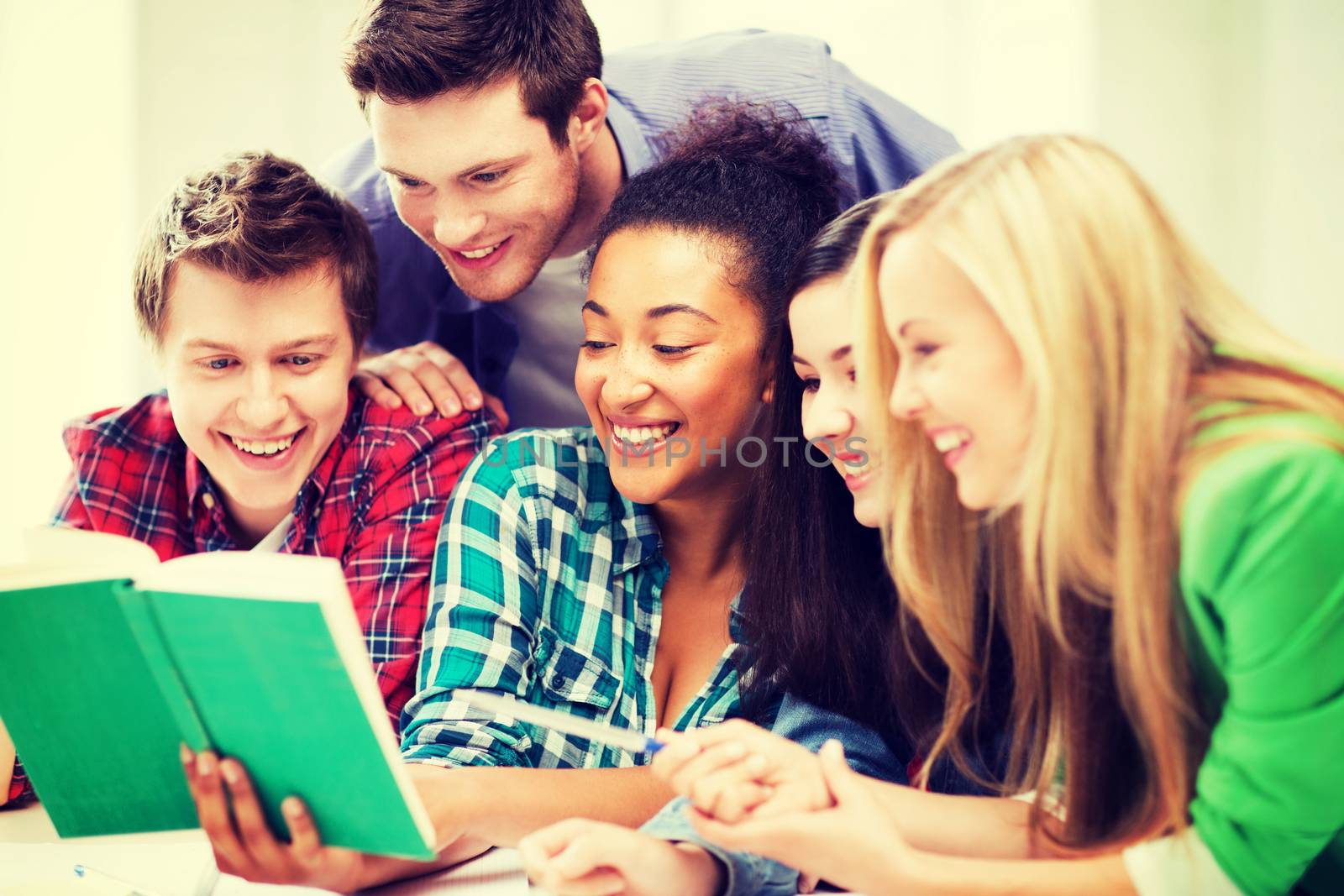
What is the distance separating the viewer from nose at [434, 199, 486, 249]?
1671 millimetres

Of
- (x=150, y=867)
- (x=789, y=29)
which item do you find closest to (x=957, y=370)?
(x=150, y=867)

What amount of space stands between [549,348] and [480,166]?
43 cm

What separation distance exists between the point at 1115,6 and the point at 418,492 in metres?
1.84

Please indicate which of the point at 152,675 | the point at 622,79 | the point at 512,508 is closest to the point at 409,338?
the point at 622,79

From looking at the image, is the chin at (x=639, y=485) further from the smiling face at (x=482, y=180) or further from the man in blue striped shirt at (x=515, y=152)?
the smiling face at (x=482, y=180)

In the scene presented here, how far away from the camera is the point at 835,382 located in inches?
49.5

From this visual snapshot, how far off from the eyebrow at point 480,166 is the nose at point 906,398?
83 cm

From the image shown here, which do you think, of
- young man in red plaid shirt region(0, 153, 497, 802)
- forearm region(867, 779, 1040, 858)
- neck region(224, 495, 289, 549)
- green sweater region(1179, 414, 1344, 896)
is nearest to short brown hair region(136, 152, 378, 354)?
young man in red plaid shirt region(0, 153, 497, 802)

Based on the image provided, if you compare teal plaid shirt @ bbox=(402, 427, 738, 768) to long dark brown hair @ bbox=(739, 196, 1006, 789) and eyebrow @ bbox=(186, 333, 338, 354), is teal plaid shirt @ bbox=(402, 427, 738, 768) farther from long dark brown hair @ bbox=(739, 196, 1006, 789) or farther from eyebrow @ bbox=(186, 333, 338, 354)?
eyebrow @ bbox=(186, 333, 338, 354)

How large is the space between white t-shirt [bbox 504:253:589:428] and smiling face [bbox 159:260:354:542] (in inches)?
17.3

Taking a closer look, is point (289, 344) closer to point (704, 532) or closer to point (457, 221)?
point (457, 221)

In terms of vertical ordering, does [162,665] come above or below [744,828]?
above

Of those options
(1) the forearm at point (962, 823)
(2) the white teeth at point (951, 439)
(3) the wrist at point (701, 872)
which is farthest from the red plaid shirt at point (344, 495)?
(2) the white teeth at point (951, 439)

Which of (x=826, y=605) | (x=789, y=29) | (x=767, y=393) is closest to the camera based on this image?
(x=826, y=605)
